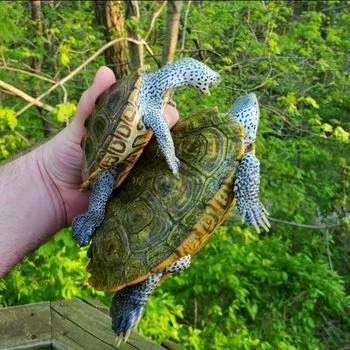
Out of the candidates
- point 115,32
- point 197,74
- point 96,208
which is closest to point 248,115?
point 197,74

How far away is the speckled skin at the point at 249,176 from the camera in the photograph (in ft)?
5.96

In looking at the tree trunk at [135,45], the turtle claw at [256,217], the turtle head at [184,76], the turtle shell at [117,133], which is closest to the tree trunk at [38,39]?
the tree trunk at [135,45]

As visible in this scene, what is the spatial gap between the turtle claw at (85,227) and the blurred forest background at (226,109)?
244cm

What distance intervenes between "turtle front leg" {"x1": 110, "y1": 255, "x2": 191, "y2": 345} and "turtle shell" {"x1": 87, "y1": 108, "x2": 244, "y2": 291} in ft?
0.35

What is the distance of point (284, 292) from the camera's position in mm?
6488

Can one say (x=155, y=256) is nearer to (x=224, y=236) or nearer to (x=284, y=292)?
(x=224, y=236)

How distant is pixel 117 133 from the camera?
1752mm

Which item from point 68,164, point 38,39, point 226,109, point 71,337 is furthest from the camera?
point 38,39

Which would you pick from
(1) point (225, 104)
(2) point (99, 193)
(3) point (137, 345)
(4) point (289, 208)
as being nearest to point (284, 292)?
(4) point (289, 208)

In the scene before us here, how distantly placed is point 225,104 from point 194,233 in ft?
12.9

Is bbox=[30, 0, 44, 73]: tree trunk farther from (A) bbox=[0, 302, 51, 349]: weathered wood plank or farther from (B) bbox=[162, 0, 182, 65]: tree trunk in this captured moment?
(A) bbox=[0, 302, 51, 349]: weathered wood plank

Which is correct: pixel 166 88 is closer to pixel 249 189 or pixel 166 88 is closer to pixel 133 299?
pixel 249 189

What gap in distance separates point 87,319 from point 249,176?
1431 mm

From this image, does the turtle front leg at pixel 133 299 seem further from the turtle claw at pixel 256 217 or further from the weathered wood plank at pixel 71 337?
the weathered wood plank at pixel 71 337
